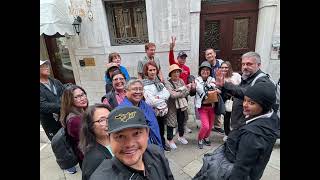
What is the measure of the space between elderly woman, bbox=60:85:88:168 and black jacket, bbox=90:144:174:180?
36.9 inches

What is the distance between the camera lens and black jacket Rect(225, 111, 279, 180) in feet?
5.51

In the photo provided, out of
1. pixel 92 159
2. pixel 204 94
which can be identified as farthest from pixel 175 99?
pixel 92 159

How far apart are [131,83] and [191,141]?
Result: 209 centimetres

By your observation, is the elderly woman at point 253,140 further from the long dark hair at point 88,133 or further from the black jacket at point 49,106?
the black jacket at point 49,106

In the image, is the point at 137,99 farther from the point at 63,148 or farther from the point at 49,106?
the point at 49,106

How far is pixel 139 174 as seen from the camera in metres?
1.34

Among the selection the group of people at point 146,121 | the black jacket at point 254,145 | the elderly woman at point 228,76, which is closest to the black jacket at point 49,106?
the group of people at point 146,121

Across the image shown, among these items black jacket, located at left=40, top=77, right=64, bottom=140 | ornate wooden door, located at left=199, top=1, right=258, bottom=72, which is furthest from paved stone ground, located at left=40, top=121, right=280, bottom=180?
ornate wooden door, located at left=199, top=1, right=258, bottom=72

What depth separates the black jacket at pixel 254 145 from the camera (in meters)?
1.68

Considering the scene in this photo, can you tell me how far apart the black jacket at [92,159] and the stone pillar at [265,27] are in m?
5.52

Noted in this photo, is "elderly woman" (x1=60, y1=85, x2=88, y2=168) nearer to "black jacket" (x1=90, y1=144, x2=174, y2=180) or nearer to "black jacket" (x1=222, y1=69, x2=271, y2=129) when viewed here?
"black jacket" (x1=90, y1=144, x2=174, y2=180)

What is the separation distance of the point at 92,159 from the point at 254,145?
133cm

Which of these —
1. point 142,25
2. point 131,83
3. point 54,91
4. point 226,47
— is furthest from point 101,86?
point 131,83
